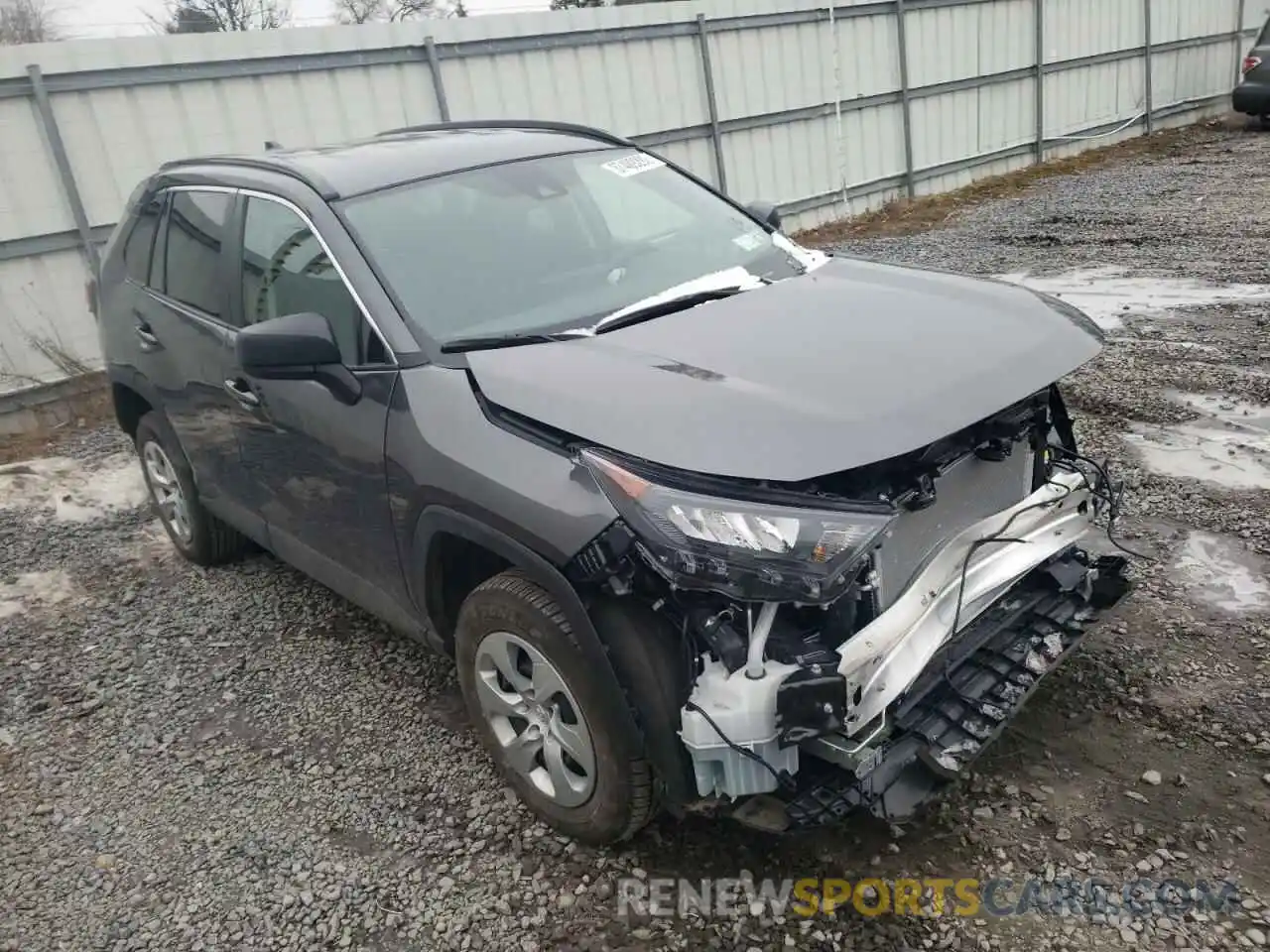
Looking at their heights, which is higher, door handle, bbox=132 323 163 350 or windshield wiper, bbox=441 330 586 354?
windshield wiper, bbox=441 330 586 354

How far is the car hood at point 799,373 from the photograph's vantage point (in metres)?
2.25

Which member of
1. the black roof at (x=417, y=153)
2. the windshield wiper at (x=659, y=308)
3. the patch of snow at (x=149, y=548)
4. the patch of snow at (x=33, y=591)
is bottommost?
the patch of snow at (x=149, y=548)

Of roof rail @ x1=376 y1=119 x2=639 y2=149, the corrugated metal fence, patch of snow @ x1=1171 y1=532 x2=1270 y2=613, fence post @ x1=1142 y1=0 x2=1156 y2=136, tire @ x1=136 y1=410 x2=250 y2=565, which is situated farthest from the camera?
fence post @ x1=1142 y1=0 x2=1156 y2=136

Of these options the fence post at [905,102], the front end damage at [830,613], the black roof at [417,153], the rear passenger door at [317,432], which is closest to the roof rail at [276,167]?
the black roof at [417,153]

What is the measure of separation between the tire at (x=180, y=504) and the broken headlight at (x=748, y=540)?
121 inches

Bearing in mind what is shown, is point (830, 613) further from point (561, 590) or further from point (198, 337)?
point (198, 337)

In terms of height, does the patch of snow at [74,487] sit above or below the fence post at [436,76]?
below

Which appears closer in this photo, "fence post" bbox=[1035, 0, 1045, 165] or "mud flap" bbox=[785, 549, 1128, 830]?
"mud flap" bbox=[785, 549, 1128, 830]

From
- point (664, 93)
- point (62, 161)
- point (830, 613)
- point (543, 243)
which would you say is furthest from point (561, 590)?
point (664, 93)

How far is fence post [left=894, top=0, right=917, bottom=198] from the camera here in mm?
12672

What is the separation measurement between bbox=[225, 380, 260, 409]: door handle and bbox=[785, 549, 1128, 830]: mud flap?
234 cm

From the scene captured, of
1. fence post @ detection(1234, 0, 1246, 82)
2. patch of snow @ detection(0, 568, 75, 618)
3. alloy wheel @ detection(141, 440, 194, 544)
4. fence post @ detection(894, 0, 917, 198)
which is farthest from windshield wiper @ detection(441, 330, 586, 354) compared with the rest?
fence post @ detection(1234, 0, 1246, 82)

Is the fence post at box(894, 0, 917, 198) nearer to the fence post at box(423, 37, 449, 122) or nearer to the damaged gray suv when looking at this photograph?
the fence post at box(423, 37, 449, 122)

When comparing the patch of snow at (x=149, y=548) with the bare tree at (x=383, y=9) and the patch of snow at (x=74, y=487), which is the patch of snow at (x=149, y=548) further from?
the bare tree at (x=383, y=9)
